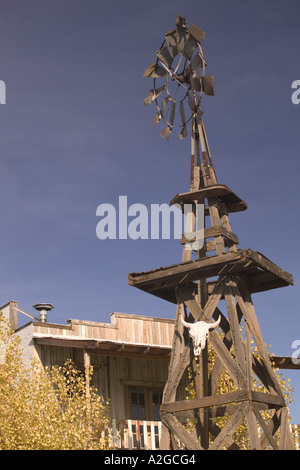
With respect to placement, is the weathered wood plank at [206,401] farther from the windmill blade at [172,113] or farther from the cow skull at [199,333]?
the windmill blade at [172,113]

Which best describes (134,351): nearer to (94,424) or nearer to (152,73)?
(94,424)

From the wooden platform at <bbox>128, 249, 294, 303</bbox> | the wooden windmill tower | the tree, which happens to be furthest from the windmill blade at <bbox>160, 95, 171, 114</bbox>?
the tree

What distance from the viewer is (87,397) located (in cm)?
2222

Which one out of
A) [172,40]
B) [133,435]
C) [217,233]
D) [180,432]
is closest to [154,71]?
[172,40]

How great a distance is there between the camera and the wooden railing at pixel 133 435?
24281 mm

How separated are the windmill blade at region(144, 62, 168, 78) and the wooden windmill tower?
0.08ft

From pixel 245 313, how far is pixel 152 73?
6375 mm

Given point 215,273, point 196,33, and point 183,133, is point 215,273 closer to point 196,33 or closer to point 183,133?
point 183,133

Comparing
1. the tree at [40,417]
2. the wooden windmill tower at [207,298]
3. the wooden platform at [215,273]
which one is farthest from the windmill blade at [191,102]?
the tree at [40,417]

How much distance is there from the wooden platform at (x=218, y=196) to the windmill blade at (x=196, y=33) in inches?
145

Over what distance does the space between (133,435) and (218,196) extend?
10638 millimetres

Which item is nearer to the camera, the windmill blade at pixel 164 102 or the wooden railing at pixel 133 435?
the windmill blade at pixel 164 102

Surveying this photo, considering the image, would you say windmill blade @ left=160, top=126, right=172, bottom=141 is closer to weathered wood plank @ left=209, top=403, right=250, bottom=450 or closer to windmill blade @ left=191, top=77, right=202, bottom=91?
windmill blade @ left=191, top=77, right=202, bottom=91

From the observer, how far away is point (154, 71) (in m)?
19.0
